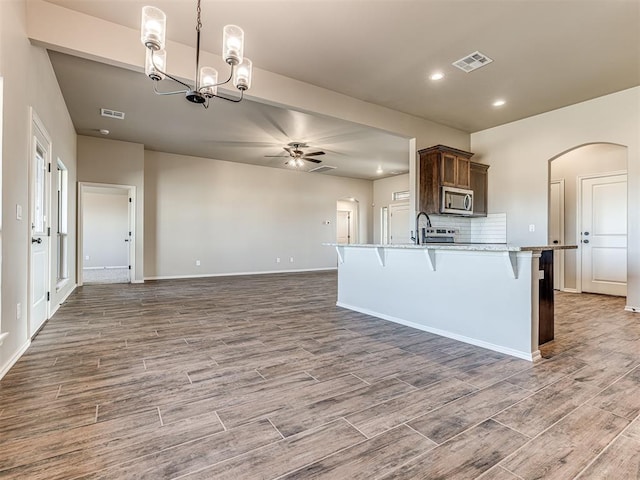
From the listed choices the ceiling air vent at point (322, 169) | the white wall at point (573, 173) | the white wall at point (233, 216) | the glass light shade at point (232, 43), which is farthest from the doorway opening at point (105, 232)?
the white wall at point (573, 173)

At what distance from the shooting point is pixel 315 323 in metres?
3.76

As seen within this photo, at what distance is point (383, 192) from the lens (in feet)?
35.4

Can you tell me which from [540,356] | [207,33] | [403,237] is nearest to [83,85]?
[207,33]

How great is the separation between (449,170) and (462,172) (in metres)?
0.35

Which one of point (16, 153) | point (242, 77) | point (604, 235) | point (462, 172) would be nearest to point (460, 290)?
point (242, 77)

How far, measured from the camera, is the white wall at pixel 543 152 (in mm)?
4324

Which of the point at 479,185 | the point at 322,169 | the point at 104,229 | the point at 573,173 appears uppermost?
the point at 322,169

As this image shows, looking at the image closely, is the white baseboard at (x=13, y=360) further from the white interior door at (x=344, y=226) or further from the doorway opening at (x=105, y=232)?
the white interior door at (x=344, y=226)

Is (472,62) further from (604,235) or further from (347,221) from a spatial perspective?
(347,221)

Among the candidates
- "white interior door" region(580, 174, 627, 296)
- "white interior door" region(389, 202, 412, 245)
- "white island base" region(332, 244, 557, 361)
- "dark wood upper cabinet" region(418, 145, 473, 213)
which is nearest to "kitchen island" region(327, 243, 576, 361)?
"white island base" region(332, 244, 557, 361)

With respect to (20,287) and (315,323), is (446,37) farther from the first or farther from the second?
(20,287)

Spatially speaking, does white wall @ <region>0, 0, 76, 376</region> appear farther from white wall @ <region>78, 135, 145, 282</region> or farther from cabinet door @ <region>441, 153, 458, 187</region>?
cabinet door @ <region>441, 153, 458, 187</region>

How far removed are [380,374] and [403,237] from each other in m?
8.27

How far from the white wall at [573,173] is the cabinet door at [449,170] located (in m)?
2.20
